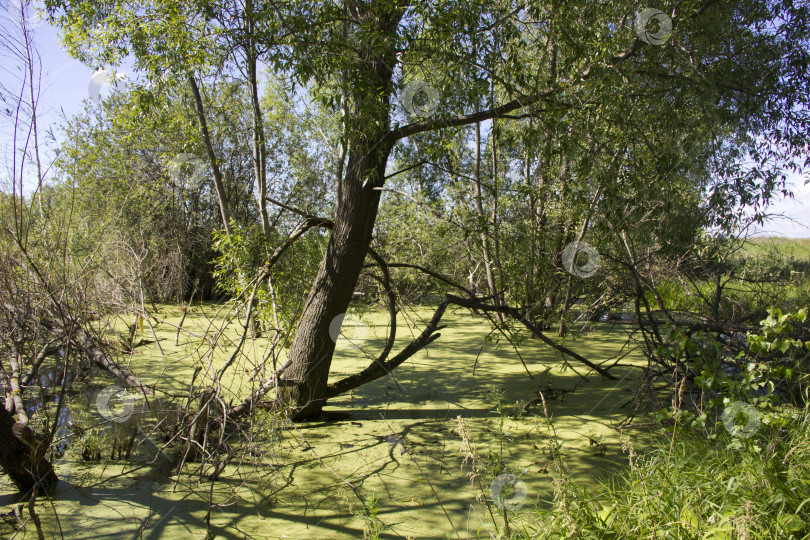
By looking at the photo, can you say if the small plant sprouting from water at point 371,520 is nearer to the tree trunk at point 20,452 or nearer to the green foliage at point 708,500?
the green foliage at point 708,500

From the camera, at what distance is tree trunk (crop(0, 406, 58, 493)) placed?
2670 millimetres

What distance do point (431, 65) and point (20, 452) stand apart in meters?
3.46

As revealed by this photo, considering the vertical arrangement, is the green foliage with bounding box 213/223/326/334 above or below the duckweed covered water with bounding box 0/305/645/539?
above

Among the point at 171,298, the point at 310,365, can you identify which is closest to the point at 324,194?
the point at 171,298

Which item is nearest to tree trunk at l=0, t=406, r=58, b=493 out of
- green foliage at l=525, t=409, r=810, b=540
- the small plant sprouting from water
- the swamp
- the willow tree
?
the swamp

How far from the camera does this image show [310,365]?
13.1ft

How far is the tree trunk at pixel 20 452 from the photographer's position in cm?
267

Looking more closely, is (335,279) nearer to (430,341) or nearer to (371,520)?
(430,341)

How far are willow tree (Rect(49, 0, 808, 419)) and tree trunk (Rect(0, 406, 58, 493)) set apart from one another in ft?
3.53

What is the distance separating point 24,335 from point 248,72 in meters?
3.69

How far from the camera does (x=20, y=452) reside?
9.02ft

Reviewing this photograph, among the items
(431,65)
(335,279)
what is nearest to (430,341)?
(335,279)

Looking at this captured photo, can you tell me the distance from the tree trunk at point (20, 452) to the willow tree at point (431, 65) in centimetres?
108

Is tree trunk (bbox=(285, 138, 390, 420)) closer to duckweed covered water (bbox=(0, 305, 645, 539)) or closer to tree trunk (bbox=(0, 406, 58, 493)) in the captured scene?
duckweed covered water (bbox=(0, 305, 645, 539))
